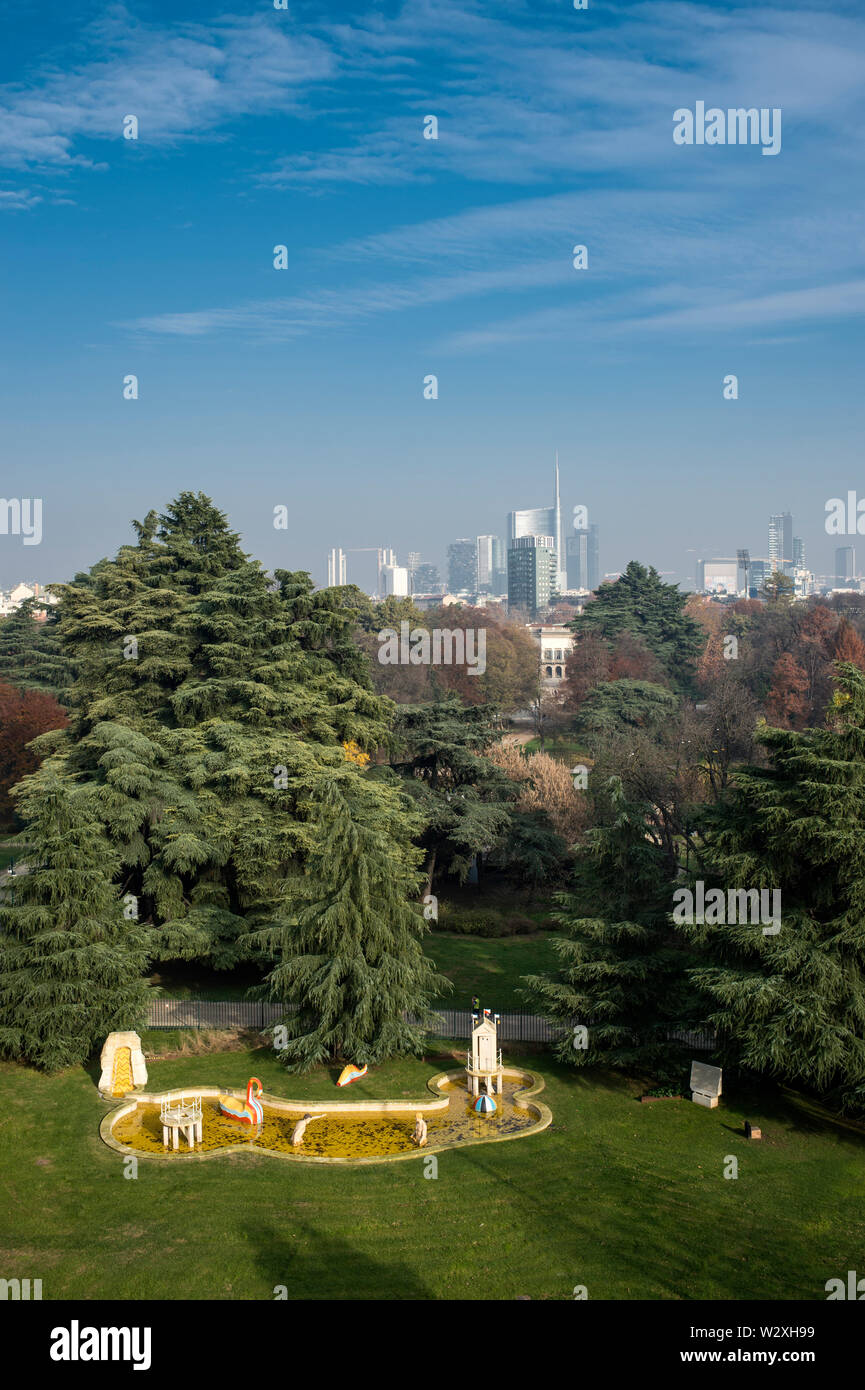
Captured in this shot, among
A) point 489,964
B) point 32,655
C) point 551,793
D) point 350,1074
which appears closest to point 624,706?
point 551,793

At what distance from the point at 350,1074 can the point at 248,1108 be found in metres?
2.38

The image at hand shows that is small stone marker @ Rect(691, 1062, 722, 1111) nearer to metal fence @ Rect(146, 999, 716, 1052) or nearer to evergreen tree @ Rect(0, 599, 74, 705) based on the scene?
metal fence @ Rect(146, 999, 716, 1052)

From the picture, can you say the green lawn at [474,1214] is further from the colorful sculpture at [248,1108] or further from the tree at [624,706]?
the tree at [624,706]

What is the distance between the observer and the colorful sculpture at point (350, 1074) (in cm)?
1947

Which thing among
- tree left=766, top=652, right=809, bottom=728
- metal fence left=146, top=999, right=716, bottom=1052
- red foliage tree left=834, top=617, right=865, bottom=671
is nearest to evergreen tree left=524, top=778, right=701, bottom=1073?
metal fence left=146, top=999, right=716, bottom=1052

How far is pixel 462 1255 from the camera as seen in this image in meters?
13.6

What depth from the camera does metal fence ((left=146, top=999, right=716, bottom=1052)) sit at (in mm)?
22125

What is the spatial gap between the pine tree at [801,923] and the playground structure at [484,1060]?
12.6 feet

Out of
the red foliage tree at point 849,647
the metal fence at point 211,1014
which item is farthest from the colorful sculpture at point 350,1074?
the red foliage tree at point 849,647

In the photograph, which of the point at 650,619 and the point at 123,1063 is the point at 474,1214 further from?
the point at 650,619

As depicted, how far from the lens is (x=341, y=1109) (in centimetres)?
1842

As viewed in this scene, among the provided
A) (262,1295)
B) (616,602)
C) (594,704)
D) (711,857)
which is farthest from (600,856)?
(616,602)

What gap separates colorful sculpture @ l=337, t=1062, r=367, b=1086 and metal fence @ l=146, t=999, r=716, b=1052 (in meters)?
1.85
